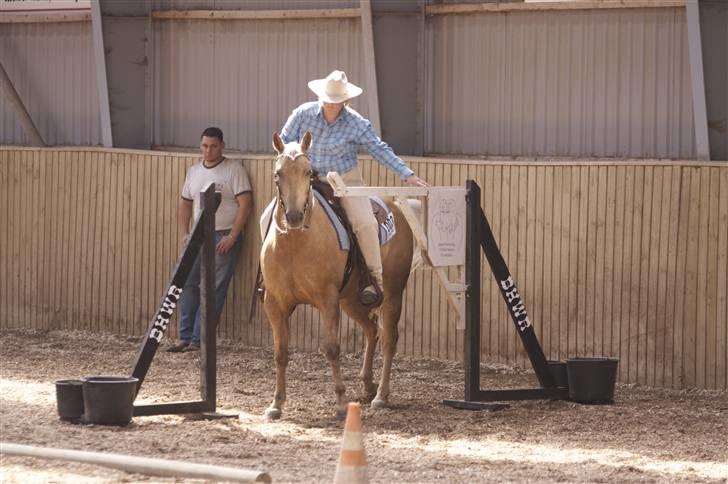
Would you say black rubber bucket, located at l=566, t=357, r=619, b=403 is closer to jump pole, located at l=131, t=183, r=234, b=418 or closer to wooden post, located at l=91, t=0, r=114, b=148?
jump pole, located at l=131, t=183, r=234, b=418

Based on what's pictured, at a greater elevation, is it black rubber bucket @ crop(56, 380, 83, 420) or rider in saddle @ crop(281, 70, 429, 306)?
rider in saddle @ crop(281, 70, 429, 306)

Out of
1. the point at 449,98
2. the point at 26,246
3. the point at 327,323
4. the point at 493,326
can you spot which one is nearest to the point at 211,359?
the point at 327,323

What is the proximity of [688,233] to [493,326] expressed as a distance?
1.96 meters

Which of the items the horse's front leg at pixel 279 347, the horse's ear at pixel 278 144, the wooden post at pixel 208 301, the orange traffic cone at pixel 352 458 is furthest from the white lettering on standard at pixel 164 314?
the orange traffic cone at pixel 352 458

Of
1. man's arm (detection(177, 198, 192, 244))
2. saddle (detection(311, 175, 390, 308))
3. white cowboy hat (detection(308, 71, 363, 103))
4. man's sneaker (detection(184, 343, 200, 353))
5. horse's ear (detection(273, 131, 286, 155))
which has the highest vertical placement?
white cowboy hat (detection(308, 71, 363, 103))

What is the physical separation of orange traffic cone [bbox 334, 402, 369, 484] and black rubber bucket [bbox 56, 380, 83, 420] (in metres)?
2.86

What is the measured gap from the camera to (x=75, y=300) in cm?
1514

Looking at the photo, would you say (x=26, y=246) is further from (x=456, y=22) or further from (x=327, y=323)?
(x=327, y=323)

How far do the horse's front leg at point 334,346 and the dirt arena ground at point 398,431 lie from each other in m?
0.14

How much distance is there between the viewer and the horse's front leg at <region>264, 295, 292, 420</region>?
10.2 m

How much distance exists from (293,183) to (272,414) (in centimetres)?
158

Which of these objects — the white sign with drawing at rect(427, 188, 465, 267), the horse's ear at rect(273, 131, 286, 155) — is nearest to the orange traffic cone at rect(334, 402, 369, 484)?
the horse's ear at rect(273, 131, 286, 155)

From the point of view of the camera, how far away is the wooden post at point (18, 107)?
15.8 m

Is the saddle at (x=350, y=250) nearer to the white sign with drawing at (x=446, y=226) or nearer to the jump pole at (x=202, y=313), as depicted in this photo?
the white sign with drawing at (x=446, y=226)
